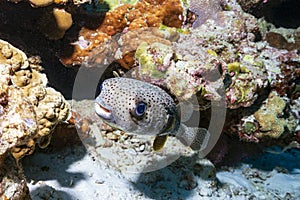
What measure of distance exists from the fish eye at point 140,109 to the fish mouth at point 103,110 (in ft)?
0.85

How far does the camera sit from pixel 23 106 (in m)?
2.25

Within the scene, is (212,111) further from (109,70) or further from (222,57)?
(109,70)

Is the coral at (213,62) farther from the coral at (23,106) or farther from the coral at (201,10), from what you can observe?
the coral at (23,106)

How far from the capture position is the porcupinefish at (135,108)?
2939 mm

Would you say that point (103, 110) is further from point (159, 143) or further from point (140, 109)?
point (159, 143)

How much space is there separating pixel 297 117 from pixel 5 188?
188 inches

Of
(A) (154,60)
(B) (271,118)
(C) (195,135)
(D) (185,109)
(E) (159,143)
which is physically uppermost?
(A) (154,60)

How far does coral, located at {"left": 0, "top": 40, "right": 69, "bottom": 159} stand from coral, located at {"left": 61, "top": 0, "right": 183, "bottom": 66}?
154 cm

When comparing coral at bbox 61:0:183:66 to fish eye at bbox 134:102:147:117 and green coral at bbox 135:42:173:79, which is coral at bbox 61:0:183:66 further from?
fish eye at bbox 134:102:147:117

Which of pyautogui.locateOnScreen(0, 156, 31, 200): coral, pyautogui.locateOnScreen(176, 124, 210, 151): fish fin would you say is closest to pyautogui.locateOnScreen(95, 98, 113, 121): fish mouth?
pyautogui.locateOnScreen(0, 156, 31, 200): coral

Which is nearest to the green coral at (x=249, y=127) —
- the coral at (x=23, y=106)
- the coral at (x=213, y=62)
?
the coral at (x=213, y=62)

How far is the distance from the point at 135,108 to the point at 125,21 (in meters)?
2.32

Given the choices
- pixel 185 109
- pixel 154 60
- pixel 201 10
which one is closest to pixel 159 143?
pixel 185 109

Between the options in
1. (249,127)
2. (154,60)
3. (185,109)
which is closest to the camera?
(154,60)
